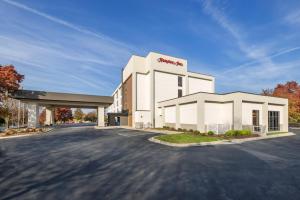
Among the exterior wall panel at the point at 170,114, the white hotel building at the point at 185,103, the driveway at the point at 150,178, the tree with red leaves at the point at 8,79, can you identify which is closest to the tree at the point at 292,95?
the white hotel building at the point at 185,103

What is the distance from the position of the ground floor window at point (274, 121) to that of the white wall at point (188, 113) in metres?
11.9

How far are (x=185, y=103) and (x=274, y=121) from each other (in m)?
14.1

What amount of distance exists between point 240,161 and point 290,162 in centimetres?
273

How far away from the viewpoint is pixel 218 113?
25.8 meters

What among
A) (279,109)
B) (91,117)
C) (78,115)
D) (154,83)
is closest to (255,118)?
(279,109)

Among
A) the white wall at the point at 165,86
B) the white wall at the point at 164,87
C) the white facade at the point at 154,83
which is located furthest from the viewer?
the white wall at the point at 165,86

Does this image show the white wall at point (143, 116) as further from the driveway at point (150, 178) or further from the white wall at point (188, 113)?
the driveway at point (150, 178)

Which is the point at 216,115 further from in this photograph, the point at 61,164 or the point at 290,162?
the point at 61,164

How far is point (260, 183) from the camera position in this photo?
6758 mm

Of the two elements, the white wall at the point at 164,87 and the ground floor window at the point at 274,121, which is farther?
the white wall at the point at 164,87

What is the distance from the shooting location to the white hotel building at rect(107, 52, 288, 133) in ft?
80.8

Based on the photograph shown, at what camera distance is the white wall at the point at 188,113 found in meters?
26.6

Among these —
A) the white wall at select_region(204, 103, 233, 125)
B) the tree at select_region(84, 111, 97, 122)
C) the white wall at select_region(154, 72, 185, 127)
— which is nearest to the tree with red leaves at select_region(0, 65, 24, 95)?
the white wall at select_region(154, 72, 185, 127)

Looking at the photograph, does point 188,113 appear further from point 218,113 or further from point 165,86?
point 165,86
